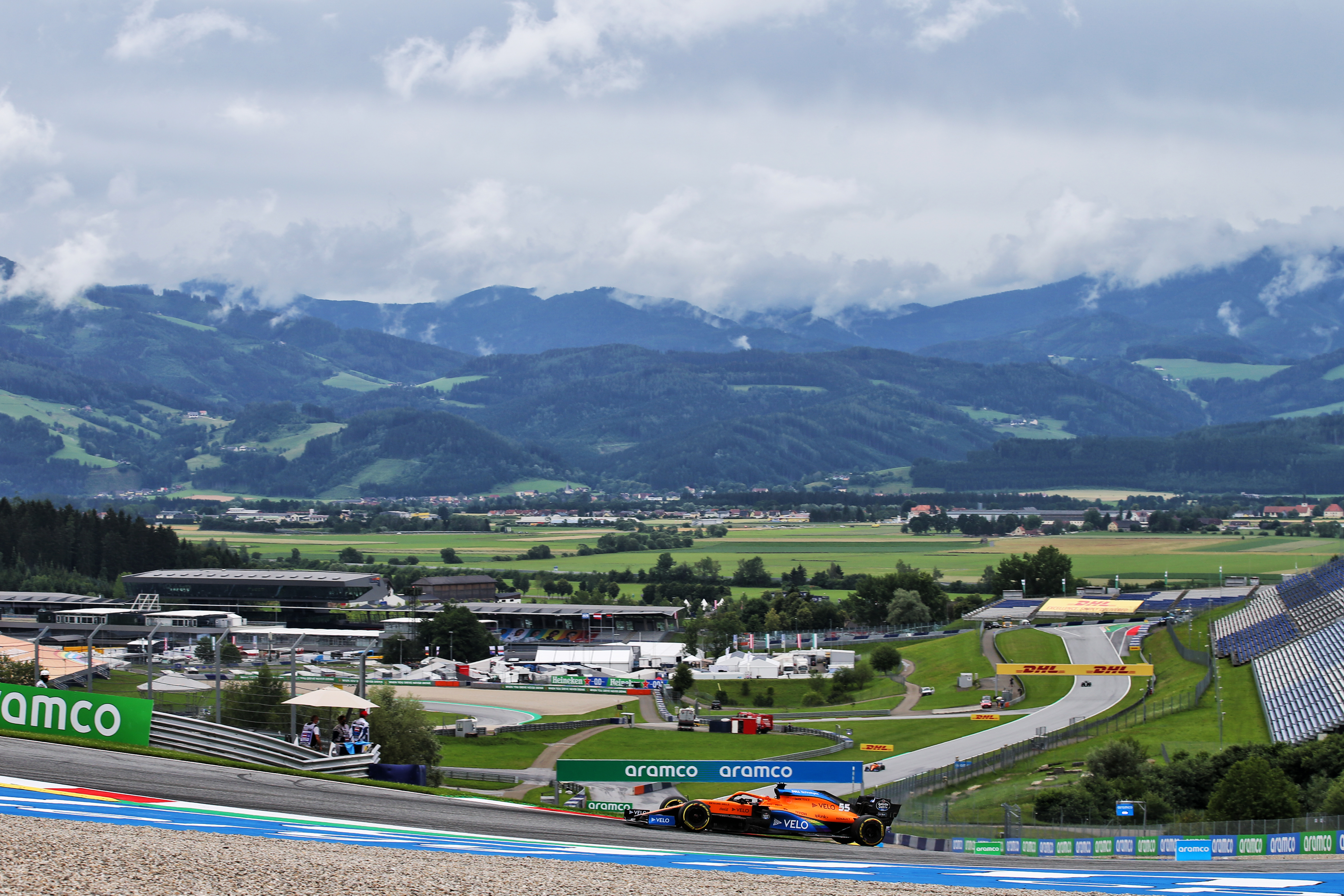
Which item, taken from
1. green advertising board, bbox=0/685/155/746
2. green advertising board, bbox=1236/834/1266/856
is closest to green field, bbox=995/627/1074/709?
green advertising board, bbox=1236/834/1266/856

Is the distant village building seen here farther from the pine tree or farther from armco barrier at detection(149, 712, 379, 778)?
the pine tree

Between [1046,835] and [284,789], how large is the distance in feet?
64.4

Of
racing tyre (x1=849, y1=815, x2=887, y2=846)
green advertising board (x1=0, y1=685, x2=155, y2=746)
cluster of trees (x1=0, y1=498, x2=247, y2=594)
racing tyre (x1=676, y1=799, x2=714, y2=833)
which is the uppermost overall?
cluster of trees (x1=0, y1=498, x2=247, y2=594)

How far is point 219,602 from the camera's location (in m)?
129

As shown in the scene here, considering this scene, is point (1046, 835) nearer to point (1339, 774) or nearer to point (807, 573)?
point (1339, 774)

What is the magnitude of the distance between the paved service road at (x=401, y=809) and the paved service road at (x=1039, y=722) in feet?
64.6

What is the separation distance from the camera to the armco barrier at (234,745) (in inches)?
1260

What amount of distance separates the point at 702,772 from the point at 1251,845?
14271 millimetres

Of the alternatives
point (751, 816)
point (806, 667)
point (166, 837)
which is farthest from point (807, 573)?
point (166, 837)

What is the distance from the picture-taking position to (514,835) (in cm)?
2492

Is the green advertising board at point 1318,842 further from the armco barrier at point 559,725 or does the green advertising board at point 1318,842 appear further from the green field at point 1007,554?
the green field at point 1007,554

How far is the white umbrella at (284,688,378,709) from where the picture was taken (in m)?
34.1

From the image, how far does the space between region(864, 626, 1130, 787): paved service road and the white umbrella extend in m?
21.0

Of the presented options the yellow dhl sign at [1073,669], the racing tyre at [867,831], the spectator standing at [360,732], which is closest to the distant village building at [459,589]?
the yellow dhl sign at [1073,669]
